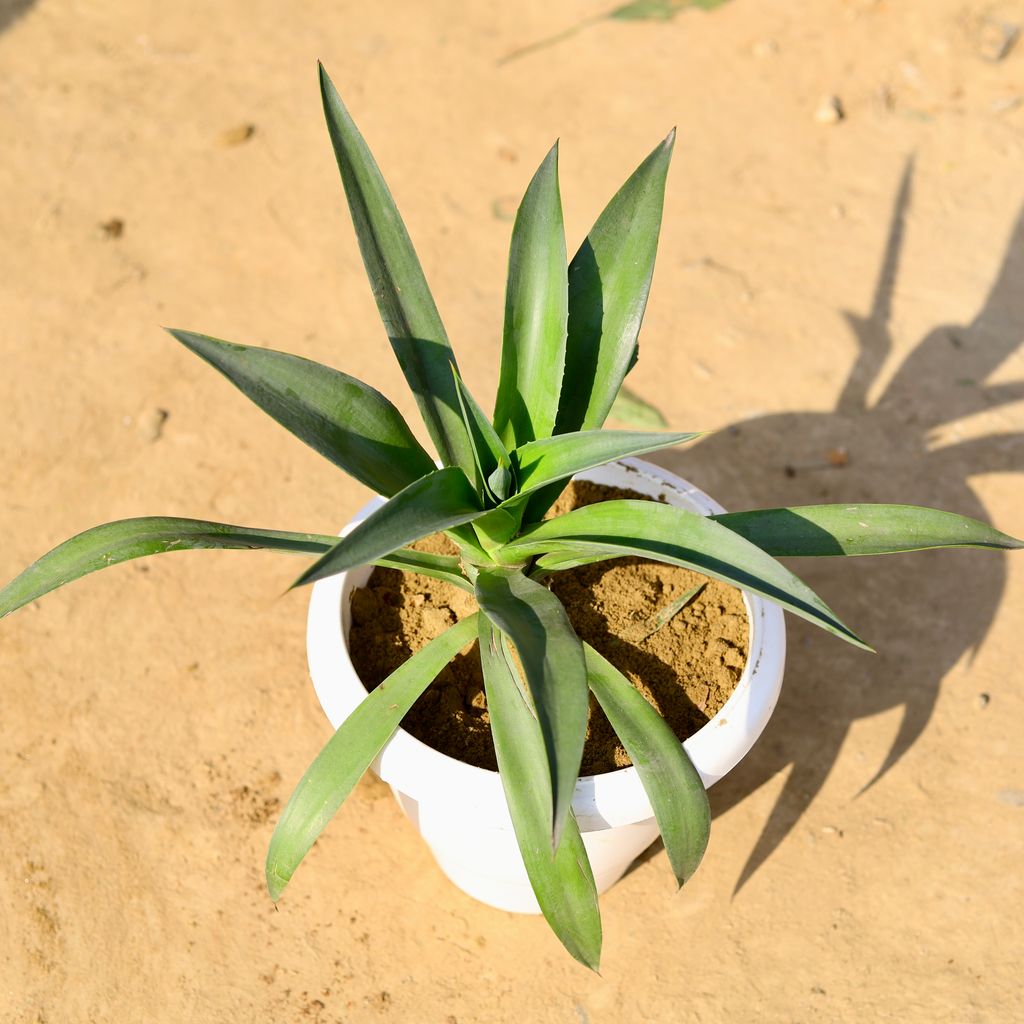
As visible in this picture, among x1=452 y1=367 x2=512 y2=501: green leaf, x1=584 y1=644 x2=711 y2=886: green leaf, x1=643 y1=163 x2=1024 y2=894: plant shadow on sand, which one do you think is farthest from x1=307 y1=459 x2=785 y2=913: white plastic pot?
x1=643 y1=163 x2=1024 y2=894: plant shadow on sand

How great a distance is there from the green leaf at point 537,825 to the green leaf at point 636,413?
143 cm

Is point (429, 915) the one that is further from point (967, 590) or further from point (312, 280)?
point (312, 280)

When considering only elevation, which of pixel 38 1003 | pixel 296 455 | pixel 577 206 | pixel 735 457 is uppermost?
pixel 577 206

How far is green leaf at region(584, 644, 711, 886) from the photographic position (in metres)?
1.53

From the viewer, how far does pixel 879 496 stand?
2.87 m

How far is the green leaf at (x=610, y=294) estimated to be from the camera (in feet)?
5.35

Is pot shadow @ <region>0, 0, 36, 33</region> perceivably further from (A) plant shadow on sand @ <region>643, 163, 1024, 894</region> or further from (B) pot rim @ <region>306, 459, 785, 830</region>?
(B) pot rim @ <region>306, 459, 785, 830</region>

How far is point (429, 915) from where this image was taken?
7.24 ft

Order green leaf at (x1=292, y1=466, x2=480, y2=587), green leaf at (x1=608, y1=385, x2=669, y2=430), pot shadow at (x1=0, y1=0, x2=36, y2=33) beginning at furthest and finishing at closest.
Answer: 1. pot shadow at (x1=0, y1=0, x2=36, y2=33)
2. green leaf at (x1=608, y1=385, x2=669, y2=430)
3. green leaf at (x1=292, y1=466, x2=480, y2=587)

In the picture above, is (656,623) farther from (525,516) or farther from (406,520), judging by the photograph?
(406,520)

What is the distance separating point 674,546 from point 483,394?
1.61 metres

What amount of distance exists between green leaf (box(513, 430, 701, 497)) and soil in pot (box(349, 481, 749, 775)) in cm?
39

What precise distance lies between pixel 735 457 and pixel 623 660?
4.03 feet

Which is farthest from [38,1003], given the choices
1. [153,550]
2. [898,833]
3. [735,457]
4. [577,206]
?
[577,206]
